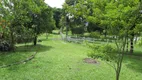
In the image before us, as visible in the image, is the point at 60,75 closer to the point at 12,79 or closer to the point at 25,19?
the point at 12,79

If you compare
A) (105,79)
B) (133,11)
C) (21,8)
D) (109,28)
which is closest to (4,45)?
(21,8)

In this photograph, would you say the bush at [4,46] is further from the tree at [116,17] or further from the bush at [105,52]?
the bush at [105,52]

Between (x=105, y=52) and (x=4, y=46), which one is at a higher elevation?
(x=105, y=52)

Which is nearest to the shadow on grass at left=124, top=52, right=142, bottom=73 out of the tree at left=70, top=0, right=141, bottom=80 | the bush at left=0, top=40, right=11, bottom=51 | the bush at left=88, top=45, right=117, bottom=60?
the bush at left=88, top=45, right=117, bottom=60

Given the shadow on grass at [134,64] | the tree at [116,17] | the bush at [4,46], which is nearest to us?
the tree at [116,17]

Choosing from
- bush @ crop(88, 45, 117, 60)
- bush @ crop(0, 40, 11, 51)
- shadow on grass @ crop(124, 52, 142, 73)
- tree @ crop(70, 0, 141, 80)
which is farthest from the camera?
bush @ crop(0, 40, 11, 51)

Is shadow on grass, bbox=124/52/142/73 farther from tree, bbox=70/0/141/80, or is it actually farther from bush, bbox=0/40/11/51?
bush, bbox=0/40/11/51

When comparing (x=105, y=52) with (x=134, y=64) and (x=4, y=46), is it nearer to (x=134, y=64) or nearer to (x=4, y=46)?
(x=134, y=64)

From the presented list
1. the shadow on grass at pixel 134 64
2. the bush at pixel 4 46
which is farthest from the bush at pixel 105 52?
the bush at pixel 4 46

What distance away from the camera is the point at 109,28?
5.37 metres

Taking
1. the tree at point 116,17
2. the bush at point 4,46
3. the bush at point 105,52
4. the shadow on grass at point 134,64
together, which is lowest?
the shadow on grass at point 134,64

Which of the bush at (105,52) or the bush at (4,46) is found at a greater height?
the bush at (105,52)

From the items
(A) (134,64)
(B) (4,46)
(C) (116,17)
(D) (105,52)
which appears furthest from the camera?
(B) (4,46)

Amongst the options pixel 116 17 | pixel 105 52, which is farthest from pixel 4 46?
pixel 116 17
